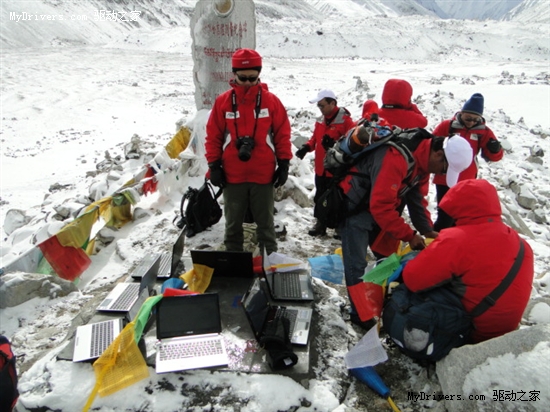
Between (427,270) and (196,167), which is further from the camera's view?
(196,167)

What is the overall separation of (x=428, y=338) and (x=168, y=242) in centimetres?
347

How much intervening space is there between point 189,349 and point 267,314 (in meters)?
0.64

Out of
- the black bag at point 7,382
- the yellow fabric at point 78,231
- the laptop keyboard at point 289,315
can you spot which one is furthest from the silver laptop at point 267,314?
the yellow fabric at point 78,231

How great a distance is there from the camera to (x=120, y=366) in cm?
282

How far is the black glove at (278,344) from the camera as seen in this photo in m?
2.81

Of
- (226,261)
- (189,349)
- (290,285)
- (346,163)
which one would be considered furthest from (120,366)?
(346,163)

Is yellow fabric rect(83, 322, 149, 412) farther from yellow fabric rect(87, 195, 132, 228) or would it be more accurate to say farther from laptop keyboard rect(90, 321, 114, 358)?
yellow fabric rect(87, 195, 132, 228)

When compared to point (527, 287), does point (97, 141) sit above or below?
below

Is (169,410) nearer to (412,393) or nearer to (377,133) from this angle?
(412,393)

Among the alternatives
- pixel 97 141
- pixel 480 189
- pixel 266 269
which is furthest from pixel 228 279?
pixel 97 141

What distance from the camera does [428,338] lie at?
2896 mm

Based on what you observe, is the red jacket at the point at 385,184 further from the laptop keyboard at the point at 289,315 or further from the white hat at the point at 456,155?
the laptop keyboard at the point at 289,315

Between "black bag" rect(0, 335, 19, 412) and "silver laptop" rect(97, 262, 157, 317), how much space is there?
817 millimetres

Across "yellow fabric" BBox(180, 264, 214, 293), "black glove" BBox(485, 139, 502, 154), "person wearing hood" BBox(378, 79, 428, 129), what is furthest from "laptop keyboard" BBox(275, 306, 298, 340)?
"black glove" BBox(485, 139, 502, 154)
